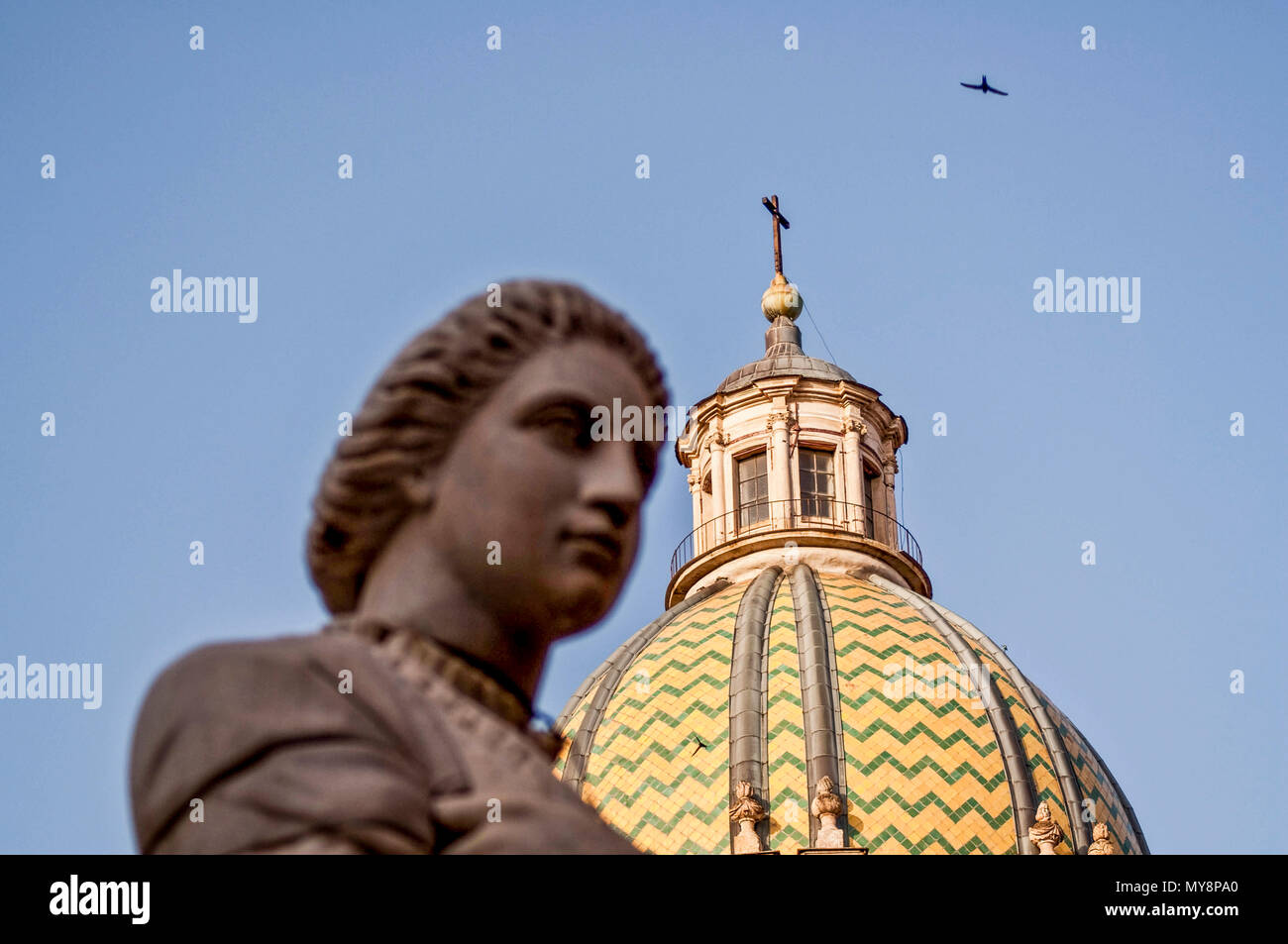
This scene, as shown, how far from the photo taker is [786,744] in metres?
45.2

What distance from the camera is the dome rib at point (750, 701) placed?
44.3 metres

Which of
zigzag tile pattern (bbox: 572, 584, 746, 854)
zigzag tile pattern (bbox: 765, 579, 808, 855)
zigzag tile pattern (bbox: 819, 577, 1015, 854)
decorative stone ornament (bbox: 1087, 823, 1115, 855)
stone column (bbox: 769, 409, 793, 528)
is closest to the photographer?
decorative stone ornament (bbox: 1087, 823, 1115, 855)

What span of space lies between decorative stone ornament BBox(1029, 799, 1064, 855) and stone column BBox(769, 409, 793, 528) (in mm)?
11298

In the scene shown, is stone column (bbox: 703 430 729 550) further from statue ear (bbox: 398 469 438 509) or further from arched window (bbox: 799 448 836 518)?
statue ear (bbox: 398 469 438 509)

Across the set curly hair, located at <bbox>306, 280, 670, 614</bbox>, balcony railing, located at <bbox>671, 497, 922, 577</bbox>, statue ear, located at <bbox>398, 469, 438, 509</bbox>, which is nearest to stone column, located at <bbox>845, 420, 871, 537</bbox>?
balcony railing, located at <bbox>671, 497, 922, 577</bbox>

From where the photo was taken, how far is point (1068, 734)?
47.7 meters

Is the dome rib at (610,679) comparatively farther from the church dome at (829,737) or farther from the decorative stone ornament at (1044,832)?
the decorative stone ornament at (1044,832)

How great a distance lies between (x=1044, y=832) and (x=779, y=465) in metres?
12.5

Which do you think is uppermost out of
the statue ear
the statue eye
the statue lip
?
the statue eye

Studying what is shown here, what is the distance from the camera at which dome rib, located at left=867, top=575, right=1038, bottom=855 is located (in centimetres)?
4378

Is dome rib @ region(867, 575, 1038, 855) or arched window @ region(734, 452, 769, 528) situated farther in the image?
arched window @ region(734, 452, 769, 528)

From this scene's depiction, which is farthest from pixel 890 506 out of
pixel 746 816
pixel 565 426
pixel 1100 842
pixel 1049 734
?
pixel 565 426
